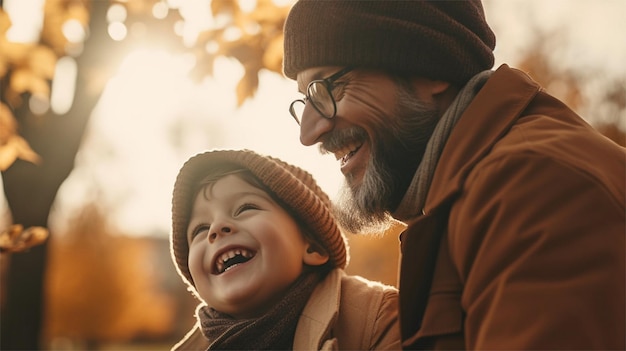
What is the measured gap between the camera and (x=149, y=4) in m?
5.56

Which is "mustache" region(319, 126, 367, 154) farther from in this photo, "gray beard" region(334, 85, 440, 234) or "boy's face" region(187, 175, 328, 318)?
"boy's face" region(187, 175, 328, 318)

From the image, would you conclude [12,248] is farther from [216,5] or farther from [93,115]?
[93,115]

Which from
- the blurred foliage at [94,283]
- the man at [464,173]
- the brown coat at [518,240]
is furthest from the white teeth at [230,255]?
the blurred foliage at [94,283]

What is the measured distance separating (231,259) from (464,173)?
45.3 inches

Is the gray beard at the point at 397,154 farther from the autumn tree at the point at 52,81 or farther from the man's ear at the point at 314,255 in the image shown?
the autumn tree at the point at 52,81

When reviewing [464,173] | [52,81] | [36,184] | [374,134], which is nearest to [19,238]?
[374,134]

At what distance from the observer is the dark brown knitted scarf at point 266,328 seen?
9.45ft

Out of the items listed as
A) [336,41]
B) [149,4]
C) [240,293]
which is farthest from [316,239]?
[149,4]

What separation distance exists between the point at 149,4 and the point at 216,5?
59 centimetres

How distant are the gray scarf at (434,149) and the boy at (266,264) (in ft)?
1.59

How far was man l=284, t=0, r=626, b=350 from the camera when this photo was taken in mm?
1896

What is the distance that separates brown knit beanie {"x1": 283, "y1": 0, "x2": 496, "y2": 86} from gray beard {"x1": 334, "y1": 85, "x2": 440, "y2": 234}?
0.12 meters

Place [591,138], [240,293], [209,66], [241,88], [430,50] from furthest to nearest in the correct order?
[209,66] → [241,88] → [240,293] → [430,50] → [591,138]

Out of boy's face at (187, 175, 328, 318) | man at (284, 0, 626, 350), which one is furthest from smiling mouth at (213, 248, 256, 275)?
man at (284, 0, 626, 350)
